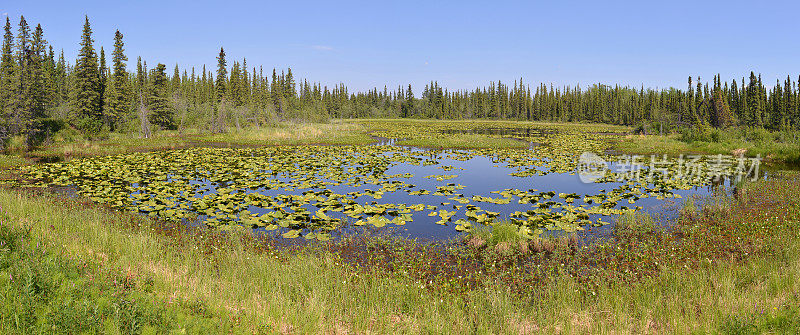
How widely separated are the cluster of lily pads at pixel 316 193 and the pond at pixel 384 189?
49 millimetres

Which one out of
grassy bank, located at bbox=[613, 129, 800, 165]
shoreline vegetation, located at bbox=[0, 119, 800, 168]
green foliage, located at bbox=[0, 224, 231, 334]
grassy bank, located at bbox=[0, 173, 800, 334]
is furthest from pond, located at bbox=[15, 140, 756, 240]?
green foliage, located at bbox=[0, 224, 231, 334]

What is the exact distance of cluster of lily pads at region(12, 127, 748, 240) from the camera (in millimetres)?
11359

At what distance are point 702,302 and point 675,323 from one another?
102cm

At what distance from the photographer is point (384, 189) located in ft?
51.9

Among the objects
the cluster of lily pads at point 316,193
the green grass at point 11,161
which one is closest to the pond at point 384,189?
the cluster of lily pads at point 316,193

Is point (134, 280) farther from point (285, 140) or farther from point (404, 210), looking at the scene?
point (285, 140)

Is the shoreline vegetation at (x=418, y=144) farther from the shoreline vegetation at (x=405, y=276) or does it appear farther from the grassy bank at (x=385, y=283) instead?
the grassy bank at (x=385, y=283)

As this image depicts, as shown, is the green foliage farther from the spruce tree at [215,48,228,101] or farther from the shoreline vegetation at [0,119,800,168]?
the spruce tree at [215,48,228,101]

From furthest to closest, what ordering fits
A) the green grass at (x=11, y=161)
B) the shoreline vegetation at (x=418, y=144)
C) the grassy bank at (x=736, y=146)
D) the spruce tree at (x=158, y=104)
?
the spruce tree at (x=158, y=104), the shoreline vegetation at (x=418, y=144), the grassy bank at (x=736, y=146), the green grass at (x=11, y=161)

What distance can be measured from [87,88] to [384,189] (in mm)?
44148

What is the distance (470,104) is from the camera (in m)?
144

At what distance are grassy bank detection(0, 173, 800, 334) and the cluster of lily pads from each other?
168cm

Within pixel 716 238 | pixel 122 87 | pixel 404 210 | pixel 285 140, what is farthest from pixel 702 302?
pixel 122 87

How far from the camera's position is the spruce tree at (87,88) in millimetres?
41112
